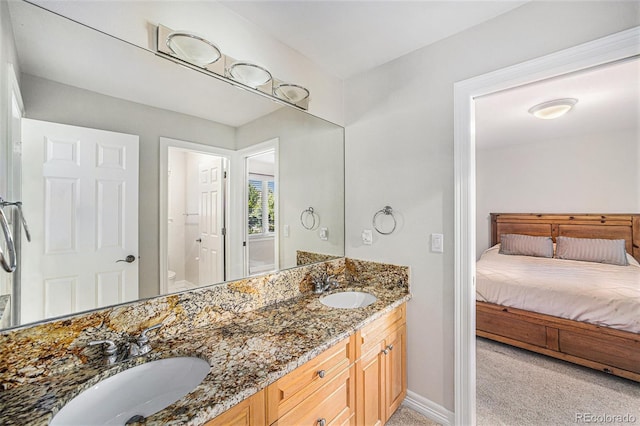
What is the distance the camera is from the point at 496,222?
485 centimetres

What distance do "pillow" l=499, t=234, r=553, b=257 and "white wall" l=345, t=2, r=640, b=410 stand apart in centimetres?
333

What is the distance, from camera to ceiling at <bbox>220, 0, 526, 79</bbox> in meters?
1.44

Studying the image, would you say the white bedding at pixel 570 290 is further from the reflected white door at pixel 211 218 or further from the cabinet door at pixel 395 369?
the reflected white door at pixel 211 218

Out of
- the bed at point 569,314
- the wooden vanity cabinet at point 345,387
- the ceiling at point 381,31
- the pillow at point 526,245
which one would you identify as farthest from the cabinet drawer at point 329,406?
the pillow at point 526,245

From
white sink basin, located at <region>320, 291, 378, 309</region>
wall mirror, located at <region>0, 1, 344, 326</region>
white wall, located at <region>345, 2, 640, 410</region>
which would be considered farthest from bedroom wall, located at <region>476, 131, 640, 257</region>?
wall mirror, located at <region>0, 1, 344, 326</region>

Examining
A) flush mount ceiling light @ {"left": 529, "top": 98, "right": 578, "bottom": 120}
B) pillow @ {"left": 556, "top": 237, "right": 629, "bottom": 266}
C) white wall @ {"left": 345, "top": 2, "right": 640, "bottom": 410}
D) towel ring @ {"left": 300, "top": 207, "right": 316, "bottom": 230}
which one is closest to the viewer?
white wall @ {"left": 345, "top": 2, "right": 640, "bottom": 410}

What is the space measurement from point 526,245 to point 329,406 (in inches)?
169

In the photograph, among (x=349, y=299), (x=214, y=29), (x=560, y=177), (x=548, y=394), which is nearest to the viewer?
(x=214, y=29)

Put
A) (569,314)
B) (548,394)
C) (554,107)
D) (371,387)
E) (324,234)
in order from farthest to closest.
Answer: (554,107)
(569,314)
(324,234)
(548,394)
(371,387)

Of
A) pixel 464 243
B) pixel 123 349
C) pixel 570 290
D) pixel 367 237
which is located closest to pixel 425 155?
pixel 464 243

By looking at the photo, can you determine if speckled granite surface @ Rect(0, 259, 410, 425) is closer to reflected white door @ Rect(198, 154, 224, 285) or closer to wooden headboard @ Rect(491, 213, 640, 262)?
reflected white door @ Rect(198, 154, 224, 285)

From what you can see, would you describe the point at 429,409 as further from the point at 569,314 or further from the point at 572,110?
the point at 572,110

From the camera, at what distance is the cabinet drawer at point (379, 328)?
1.43m

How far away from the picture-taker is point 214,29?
140 centimetres
